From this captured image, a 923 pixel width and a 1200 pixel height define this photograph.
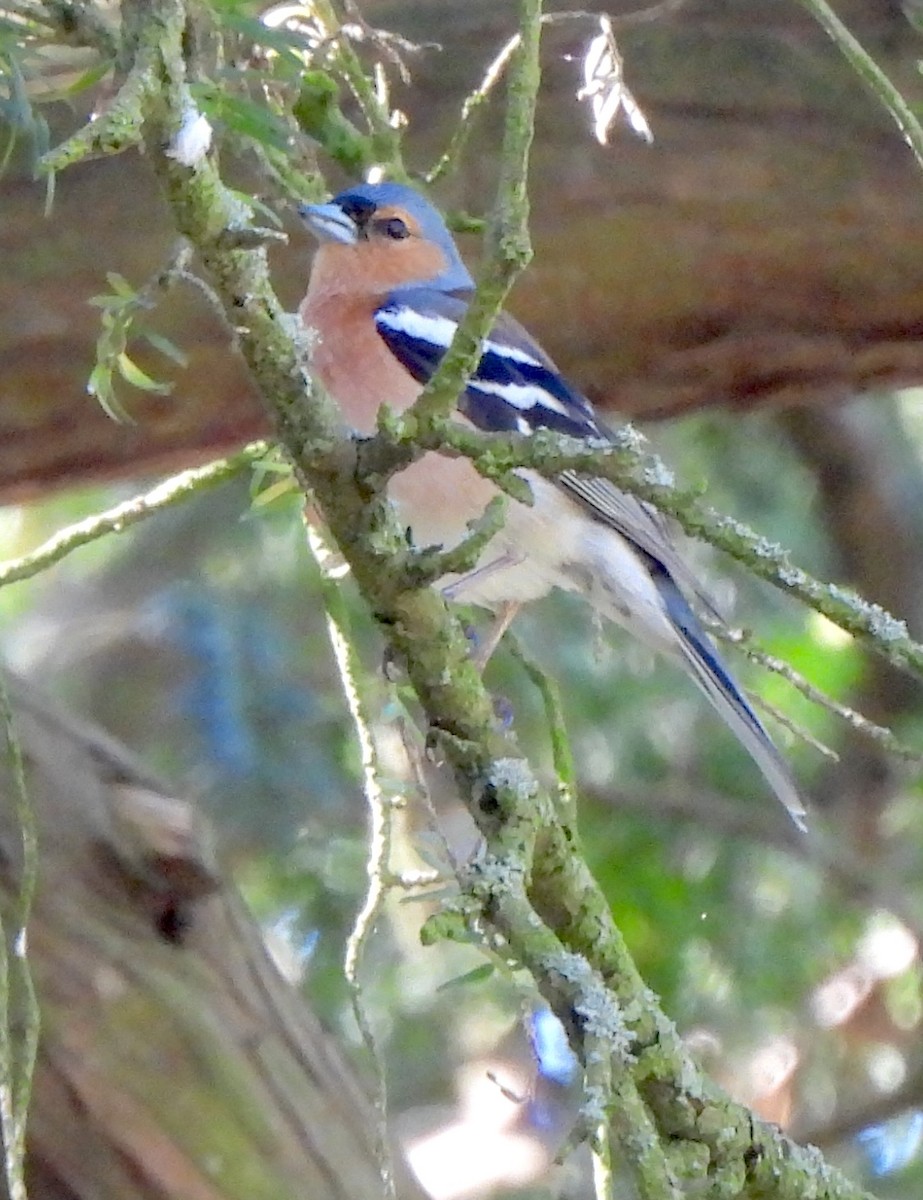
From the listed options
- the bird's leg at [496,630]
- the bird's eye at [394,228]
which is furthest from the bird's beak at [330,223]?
the bird's leg at [496,630]

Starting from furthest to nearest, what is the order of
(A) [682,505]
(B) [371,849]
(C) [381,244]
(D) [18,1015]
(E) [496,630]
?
(C) [381,244]
(E) [496,630]
(D) [18,1015]
(B) [371,849]
(A) [682,505]

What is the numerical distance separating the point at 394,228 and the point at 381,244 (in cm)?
3

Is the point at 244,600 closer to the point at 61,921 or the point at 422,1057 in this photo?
the point at 422,1057

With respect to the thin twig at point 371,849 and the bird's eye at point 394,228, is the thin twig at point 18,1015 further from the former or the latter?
the bird's eye at point 394,228

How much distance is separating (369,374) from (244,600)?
4.48ft

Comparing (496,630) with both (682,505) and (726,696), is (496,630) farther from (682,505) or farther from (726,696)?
(682,505)

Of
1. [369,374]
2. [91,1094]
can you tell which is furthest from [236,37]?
[91,1094]

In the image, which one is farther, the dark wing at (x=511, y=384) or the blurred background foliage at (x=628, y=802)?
the blurred background foliage at (x=628, y=802)

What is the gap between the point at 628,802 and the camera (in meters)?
3.62

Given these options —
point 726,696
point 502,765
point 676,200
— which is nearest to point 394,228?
point 676,200

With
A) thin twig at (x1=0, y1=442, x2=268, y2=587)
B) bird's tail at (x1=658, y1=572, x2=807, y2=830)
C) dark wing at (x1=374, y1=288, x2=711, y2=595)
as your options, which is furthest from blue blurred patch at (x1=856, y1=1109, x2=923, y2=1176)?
thin twig at (x1=0, y1=442, x2=268, y2=587)

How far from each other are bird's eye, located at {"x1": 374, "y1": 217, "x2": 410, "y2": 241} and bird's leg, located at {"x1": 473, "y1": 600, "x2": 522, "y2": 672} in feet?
2.12

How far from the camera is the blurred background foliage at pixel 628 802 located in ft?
11.7

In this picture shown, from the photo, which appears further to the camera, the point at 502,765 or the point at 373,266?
the point at 373,266
